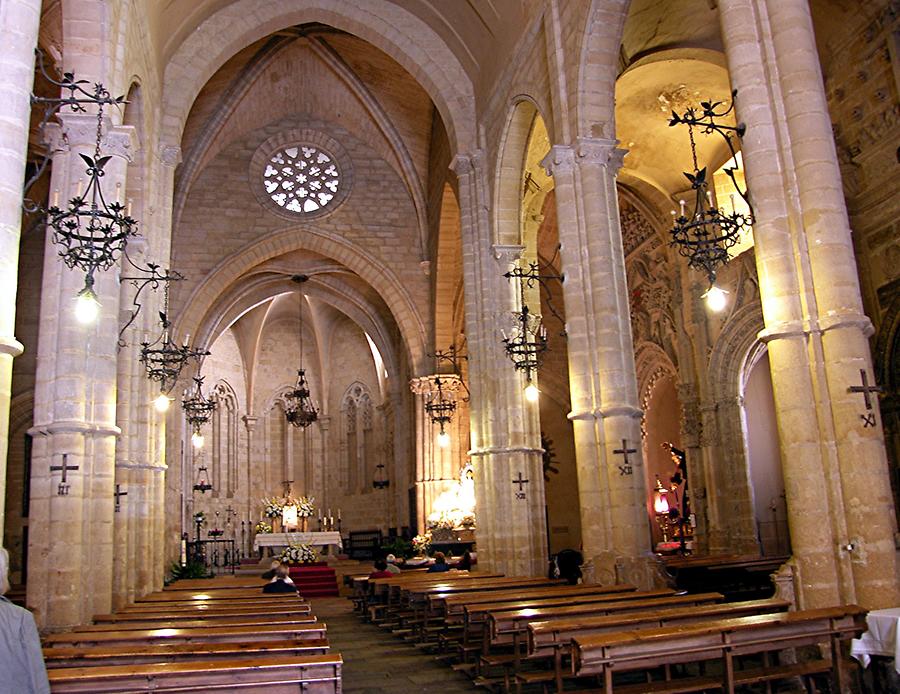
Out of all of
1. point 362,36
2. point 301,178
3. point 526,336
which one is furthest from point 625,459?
point 301,178

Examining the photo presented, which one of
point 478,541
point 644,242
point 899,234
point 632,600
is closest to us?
point 632,600

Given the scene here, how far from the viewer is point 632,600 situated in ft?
29.4

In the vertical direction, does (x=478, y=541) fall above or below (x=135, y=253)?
below

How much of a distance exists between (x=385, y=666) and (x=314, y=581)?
1331 centimetres

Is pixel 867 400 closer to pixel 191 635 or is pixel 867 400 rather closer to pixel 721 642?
pixel 721 642

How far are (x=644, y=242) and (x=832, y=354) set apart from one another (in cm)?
1481

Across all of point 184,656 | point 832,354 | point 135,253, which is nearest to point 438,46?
point 135,253

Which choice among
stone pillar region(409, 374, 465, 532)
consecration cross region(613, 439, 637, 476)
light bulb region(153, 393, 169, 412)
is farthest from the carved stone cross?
stone pillar region(409, 374, 465, 532)

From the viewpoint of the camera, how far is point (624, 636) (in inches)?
250

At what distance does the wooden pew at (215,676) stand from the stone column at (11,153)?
158 centimetres

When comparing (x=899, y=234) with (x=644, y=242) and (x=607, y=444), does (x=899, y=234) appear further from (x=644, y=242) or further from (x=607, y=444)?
(x=644, y=242)

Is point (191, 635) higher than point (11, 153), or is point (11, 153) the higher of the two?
point (11, 153)

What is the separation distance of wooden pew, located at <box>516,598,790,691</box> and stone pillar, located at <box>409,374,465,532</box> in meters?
17.4

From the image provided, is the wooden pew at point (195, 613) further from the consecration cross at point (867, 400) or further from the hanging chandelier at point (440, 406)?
the hanging chandelier at point (440, 406)
